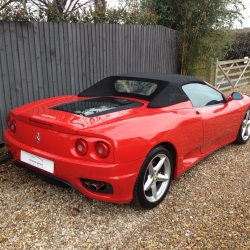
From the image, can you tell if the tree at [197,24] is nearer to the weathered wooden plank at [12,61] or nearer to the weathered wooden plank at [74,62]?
the weathered wooden plank at [74,62]

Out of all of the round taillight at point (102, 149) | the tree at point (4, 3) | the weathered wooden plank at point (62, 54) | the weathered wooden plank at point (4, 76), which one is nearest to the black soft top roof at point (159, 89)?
the round taillight at point (102, 149)

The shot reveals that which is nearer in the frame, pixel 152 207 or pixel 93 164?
pixel 93 164

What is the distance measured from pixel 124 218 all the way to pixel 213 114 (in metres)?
1.77

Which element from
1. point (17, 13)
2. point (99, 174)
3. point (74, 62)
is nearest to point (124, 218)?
point (99, 174)

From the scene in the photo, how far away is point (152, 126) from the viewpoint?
2715mm

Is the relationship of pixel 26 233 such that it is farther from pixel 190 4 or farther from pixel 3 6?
pixel 190 4

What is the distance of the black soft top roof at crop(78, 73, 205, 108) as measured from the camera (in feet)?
10.4

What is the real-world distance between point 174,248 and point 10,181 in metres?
2.01

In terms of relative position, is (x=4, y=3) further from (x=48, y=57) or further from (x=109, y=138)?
(x=109, y=138)

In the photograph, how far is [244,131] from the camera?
476cm

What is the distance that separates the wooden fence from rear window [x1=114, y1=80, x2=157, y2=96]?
1.65 m

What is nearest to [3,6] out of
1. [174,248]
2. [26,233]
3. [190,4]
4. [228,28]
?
[26,233]

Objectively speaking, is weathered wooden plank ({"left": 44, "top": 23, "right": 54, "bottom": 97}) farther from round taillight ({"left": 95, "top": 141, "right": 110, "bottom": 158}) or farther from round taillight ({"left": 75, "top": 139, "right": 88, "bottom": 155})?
round taillight ({"left": 95, "top": 141, "right": 110, "bottom": 158})

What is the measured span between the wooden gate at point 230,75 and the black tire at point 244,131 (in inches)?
225
